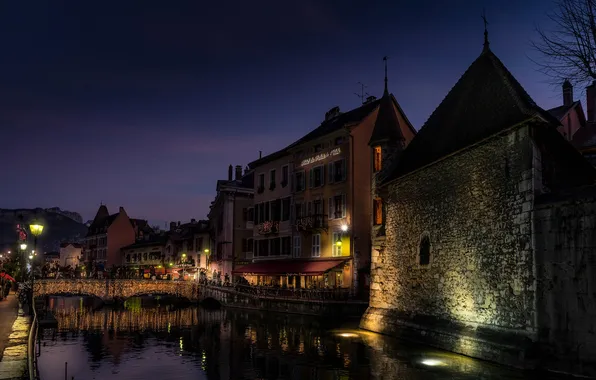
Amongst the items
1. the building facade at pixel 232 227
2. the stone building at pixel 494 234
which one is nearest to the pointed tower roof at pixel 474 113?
the stone building at pixel 494 234

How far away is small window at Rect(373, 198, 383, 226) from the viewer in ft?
93.0

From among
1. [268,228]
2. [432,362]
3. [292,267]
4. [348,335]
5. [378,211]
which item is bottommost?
[348,335]

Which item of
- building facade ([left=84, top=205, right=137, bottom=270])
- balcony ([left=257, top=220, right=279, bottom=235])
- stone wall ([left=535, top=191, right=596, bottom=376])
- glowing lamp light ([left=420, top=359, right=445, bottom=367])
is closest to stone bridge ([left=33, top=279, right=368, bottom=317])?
balcony ([left=257, top=220, right=279, bottom=235])

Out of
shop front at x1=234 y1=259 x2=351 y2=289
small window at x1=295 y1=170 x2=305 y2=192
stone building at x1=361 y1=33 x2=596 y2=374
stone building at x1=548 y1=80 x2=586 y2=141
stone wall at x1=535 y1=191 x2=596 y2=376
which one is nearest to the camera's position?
stone wall at x1=535 y1=191 x2=596 y2=376

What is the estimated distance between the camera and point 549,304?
51.4 feet

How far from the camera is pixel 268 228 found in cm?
4556

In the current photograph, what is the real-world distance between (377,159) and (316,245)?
12.6m

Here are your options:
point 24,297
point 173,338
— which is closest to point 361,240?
point 173,338

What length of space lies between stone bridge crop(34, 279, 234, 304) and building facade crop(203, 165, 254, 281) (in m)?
2.74

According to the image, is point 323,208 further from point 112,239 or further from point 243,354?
point 112,239

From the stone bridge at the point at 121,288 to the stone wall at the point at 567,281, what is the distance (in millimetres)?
39950

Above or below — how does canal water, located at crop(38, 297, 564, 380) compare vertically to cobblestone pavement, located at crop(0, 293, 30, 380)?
below

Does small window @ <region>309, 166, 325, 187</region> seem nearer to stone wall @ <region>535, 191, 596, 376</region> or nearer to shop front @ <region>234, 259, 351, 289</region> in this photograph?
shop front @ <region>234, 259, 351, 289</region>

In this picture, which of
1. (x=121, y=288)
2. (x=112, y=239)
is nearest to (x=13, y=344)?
(x=121, y=288)
